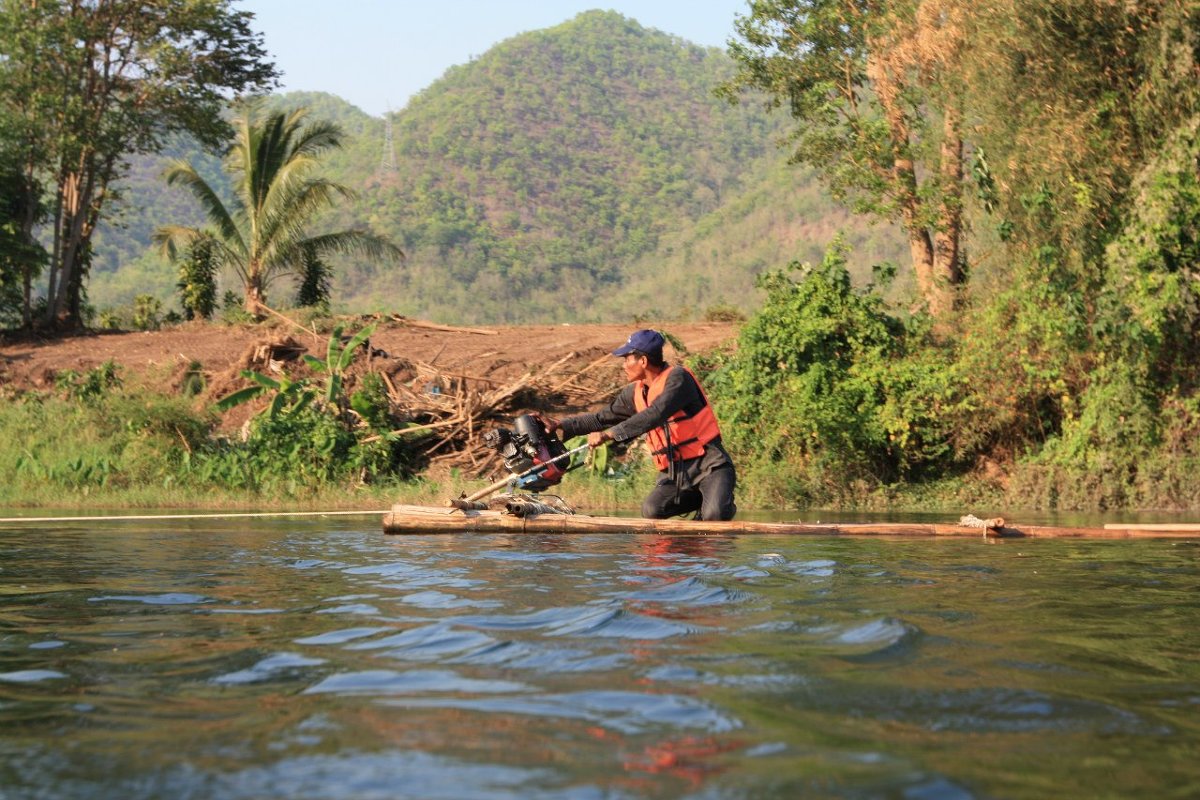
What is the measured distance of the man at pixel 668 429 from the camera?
1065 cm

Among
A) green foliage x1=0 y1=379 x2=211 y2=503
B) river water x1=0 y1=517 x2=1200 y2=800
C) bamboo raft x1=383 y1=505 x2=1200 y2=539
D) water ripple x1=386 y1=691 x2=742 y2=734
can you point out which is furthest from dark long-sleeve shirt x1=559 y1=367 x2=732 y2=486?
green foliage x1=0 y1=379 x2=211 y2=503

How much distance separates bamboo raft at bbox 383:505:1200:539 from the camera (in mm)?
10438

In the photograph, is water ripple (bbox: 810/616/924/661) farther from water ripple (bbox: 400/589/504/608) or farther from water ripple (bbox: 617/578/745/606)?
water ripple (bbox: 400/589/504/608)

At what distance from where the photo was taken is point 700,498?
11570 millimetres

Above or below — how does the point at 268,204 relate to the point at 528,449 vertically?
above

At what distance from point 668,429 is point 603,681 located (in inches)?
252

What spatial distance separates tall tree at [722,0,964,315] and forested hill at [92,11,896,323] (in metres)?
25.7

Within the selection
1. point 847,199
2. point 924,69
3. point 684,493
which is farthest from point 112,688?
point 847,199

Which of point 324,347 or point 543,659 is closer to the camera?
point 543,659

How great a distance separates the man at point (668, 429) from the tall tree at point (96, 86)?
19174 millimetres

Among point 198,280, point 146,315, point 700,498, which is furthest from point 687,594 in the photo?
point 146,315

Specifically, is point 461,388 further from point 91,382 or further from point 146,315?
point 146,315

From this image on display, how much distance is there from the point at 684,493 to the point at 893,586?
13.5 ft

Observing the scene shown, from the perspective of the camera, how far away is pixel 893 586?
746 centimetres
